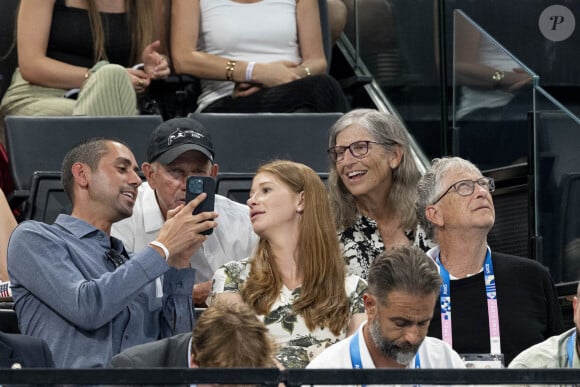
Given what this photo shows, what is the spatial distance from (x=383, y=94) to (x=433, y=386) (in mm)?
4814

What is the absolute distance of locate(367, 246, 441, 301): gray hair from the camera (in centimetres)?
411

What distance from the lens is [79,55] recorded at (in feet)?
23.1

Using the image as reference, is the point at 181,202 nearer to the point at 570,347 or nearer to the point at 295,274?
the point at 295,274

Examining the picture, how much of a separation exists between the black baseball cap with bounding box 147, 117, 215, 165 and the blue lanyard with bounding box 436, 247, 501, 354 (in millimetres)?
1020

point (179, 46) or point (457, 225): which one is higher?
point (179, 46)

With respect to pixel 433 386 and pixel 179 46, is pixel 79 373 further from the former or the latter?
pixel 179 46

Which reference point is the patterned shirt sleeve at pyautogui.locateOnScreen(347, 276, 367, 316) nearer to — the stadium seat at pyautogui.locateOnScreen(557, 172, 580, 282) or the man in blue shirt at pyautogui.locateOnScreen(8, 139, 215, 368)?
the man in blue shirt at pyautogui.locateOnScreen(8, 139, 215, 368)

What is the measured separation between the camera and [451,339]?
15.7ft

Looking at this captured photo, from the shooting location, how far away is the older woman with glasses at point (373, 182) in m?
5.30

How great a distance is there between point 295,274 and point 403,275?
0.67 m

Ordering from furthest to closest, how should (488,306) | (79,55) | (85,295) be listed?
1. (79,55)
2. (488,306)
3. (85,295)

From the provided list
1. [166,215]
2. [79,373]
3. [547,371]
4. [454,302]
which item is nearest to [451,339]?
[454,302]

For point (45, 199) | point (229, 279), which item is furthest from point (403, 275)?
point (45, 199)

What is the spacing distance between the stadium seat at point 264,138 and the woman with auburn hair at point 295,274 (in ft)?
4.89
